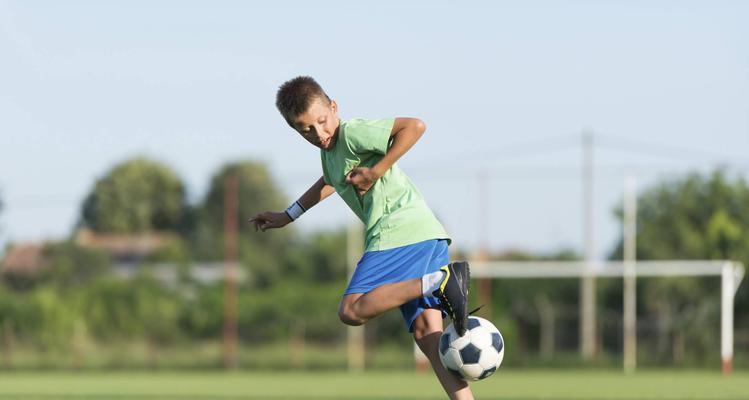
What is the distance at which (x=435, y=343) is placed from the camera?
5.80m

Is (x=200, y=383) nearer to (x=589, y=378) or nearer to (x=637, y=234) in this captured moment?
(x=589, y=378)

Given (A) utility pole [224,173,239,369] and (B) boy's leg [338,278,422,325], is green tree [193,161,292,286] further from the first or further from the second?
(B) boy's leg [338,278,422,325]

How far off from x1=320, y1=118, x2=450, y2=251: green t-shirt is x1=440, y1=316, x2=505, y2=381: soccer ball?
48 centimetres

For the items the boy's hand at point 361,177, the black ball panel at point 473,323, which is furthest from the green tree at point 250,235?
the boy's hand at point 361,177

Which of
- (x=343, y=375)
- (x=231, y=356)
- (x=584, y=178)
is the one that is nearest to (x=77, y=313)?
(x=231, y=356)

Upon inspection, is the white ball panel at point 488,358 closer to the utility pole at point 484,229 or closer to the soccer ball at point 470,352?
the soccer ball at point 470,352

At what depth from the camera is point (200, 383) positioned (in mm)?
16047

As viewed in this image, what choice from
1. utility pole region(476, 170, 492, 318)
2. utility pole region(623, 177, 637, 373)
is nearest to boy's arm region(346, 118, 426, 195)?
utility pole region(623, 177, 637, 373)

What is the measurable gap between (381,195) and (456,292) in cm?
57

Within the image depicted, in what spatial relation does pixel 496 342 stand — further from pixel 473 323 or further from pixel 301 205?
pixel 301 205

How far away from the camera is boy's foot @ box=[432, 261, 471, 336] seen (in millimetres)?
5566

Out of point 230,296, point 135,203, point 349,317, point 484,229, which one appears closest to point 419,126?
point 349,317

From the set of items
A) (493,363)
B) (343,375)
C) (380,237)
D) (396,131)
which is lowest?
(343,375)

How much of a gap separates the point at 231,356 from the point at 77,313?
11.3 ft
